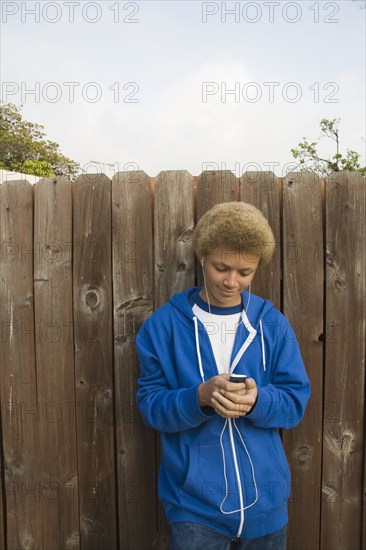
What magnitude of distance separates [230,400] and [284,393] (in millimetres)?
331

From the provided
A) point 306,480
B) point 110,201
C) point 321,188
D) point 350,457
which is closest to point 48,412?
point 110,201

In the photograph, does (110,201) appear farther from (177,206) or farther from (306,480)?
(306,480)

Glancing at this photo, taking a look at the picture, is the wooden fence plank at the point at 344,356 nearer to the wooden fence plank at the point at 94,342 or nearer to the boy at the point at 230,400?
the boy at the point at 230,400

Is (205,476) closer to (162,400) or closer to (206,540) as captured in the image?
(206,540)

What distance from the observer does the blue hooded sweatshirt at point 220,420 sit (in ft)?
6.09

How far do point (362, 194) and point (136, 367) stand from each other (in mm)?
1575

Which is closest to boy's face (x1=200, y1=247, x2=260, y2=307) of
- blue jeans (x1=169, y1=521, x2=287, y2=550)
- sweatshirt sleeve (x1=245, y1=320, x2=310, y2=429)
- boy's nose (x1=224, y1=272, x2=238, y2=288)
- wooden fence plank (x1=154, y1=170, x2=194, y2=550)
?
A: boy's nose (x1=224, y1=272, x2=238, y2=288)

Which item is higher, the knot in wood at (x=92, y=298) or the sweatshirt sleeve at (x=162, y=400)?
the knot in wood at (x=92, y=298)

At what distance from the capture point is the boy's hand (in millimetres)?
1712

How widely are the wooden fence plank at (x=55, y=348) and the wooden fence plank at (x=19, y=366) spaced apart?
0.17ft

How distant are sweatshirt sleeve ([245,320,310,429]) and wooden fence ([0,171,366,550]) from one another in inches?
19.4

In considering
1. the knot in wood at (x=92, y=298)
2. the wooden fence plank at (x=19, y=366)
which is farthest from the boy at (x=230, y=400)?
the wooden fence plank at (x=19, y=366)

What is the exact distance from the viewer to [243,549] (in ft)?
6.28

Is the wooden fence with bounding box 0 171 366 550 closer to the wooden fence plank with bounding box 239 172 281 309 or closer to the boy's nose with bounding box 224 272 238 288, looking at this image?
the wooden fence plank with bounding box 239 172 281 309
